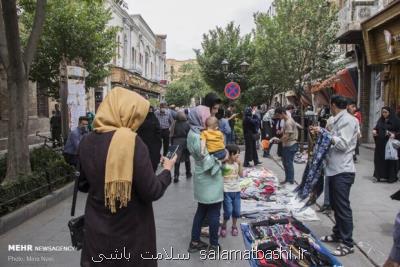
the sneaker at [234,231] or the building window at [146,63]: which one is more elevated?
the building window at [146,63]

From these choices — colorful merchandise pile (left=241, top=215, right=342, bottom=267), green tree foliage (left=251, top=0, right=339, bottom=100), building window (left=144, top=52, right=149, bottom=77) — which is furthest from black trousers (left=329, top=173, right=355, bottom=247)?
building window (left=144, top=52, right=149, bottom=77)

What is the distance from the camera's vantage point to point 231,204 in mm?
5352

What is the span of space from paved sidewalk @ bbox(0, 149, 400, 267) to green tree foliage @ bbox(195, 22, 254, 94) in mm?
17956

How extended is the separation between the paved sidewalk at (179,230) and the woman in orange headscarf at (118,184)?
2.13 metres

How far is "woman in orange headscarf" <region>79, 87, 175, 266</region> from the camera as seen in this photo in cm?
236

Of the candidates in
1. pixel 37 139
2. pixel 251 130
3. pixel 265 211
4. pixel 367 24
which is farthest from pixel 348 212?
pixel 37 139

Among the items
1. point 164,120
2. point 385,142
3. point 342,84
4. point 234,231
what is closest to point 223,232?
point 234,231

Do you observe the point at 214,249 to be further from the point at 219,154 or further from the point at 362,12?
the point at 362,12

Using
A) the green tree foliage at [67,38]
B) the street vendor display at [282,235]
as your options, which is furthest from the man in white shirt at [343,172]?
the green tree foliage at [67,38]

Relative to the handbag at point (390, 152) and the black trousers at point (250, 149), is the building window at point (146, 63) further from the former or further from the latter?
the handbag at point (390, 152)

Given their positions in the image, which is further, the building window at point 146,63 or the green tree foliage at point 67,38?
the building window at point 146,63

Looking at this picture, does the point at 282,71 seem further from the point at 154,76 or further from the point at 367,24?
the point at 154,76

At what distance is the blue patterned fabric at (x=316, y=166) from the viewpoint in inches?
193

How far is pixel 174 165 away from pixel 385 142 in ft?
18.4
